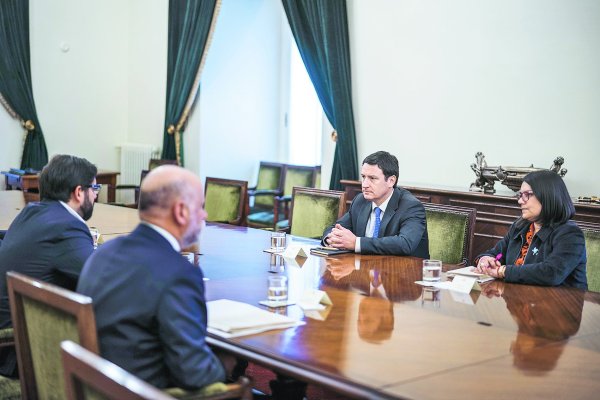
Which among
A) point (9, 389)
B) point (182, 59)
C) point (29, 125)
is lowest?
point (9, 389)

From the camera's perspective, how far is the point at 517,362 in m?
2.21

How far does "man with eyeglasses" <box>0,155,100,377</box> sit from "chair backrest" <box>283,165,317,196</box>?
5.12 m

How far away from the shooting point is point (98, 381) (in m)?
1.46

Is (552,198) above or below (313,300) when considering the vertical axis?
above

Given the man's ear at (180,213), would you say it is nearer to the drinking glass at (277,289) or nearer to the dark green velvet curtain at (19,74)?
the drinking glass at (277,289)

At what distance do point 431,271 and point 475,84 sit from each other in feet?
9.89

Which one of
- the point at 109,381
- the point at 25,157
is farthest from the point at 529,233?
the point at 25,157

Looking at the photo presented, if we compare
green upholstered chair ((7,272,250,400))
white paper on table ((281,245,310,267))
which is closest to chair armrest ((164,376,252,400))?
green upholstered chair ((7,272,250,400))

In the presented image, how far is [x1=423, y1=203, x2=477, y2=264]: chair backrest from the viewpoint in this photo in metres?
4.38

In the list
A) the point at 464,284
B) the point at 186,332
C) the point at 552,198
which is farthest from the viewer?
the point at 552,198

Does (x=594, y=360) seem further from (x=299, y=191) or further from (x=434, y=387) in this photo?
(x=299, y=191)

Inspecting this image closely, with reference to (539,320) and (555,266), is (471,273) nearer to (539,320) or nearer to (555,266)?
(555,266)

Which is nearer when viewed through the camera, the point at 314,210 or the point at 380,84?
the point at 314,210

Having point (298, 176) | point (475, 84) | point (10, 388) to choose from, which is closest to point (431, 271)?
point (10, 388)
